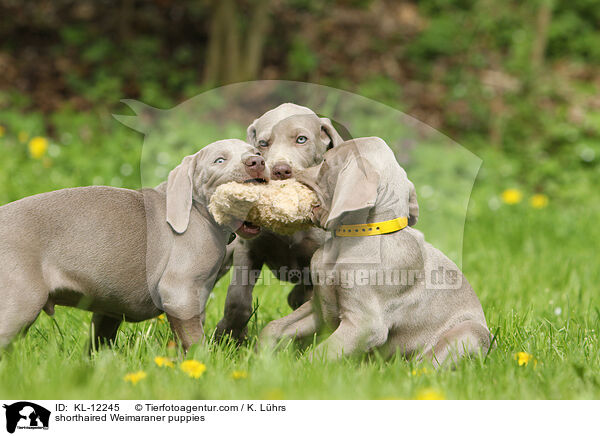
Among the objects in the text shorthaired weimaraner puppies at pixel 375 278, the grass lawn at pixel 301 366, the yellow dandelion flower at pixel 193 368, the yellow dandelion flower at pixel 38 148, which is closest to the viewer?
the grass lawn at pixel 301 366

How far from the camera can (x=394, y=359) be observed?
11.6 ft

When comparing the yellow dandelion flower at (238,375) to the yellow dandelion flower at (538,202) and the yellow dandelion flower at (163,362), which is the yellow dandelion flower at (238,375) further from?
the yellow dandelion flower at (538,202)

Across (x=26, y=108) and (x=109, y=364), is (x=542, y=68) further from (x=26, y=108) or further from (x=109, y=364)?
(x=109, y=364)

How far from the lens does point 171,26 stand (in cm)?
1152

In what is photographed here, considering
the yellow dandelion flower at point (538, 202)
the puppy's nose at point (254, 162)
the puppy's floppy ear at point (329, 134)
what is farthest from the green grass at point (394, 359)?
the puppy's nose at point (254, 162)

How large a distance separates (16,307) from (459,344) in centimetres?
201

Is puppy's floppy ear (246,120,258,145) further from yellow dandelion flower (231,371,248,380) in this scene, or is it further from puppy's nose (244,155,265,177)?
yellow dandelion flower (231,371,248,380)

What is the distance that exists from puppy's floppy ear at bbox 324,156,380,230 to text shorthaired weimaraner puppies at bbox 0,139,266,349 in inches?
16.5

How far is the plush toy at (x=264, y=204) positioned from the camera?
133 inches

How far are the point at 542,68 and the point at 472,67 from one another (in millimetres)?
1059

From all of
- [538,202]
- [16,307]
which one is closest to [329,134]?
[16,307]

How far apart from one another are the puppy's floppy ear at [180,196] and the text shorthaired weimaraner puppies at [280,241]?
49 cm
